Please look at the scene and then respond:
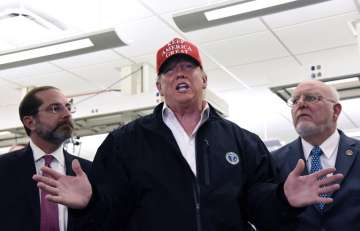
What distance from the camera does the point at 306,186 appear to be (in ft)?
4.81

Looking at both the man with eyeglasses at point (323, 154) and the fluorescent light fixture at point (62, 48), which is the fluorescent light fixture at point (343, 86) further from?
the fluorescent light fixture at point (62, 48)

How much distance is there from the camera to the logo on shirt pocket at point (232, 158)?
1564 millimetres

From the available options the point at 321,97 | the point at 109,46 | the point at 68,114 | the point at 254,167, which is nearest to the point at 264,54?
the point at 109,46

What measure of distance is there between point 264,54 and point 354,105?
2.59 m

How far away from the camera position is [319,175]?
146 cm

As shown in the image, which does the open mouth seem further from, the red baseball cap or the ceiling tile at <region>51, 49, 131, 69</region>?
the ceiling tile at <region>51, 49, 131, 69</region>

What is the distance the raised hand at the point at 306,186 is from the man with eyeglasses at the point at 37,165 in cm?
76

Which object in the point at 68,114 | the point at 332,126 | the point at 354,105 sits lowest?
the point at 332,126

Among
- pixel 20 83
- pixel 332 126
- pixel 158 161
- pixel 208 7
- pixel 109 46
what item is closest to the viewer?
pixel 158 161

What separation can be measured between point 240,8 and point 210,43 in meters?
2.04

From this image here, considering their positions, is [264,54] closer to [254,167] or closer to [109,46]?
[109,46]

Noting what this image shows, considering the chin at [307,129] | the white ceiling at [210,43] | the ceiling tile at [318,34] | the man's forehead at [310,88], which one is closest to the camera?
the chin at [307,129]

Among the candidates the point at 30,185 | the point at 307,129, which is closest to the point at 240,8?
the point at 307,129

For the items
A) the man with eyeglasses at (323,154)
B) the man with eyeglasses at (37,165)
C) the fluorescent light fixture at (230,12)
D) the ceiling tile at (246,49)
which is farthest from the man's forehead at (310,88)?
the ceiling tile at (246,49)
